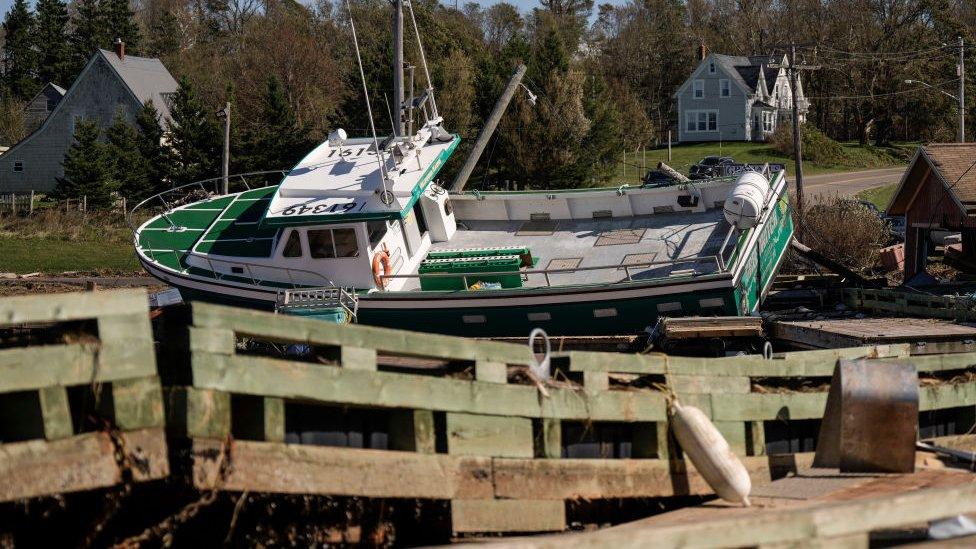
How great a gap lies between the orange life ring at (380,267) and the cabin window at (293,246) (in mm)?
1309

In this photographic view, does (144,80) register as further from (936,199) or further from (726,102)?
(936,199)

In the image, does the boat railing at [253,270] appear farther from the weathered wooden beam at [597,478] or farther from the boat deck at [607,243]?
the weathered wooden beam at [597,478]

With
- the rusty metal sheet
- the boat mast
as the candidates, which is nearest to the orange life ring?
the boat mast

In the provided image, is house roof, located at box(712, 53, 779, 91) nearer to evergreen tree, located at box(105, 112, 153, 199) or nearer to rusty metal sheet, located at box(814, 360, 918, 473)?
evergreen tree, located at box(105, 112, 153, 199)

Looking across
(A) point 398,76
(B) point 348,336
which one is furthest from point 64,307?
(A) point 398,76

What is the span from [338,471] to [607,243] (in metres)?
14.2

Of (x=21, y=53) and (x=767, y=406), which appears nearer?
(x=767, y=406)

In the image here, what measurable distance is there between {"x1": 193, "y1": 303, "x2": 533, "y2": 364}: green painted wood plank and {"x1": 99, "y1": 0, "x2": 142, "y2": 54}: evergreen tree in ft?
248

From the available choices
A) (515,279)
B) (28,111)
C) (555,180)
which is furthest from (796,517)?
(28,111)

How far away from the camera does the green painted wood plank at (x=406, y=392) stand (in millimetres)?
6965

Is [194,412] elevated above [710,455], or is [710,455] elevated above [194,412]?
[194,412]

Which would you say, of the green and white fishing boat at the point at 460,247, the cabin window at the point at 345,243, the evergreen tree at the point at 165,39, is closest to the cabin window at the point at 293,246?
the green and white fishing boat at the point at 460,247

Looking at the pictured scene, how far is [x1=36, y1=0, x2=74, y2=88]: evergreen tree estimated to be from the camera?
7781cm

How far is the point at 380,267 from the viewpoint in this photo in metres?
19.6
